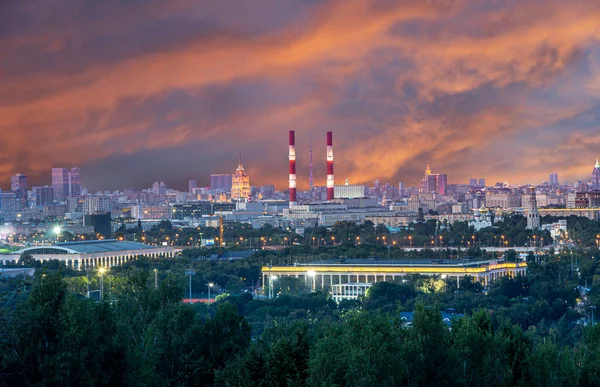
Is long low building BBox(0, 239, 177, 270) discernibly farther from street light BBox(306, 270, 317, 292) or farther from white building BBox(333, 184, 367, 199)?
white building BBox(333, 184, 367, 199)

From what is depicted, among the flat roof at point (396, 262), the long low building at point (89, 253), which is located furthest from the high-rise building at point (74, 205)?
the flat roof at point (396, 262)

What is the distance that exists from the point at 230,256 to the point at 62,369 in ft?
144

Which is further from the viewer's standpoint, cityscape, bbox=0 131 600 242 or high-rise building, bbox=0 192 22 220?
high-rise building, bbox=0 192 22 220

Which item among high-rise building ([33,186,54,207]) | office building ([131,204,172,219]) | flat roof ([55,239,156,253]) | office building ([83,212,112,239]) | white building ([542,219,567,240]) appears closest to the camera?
flat roof ([55,239,156,253])

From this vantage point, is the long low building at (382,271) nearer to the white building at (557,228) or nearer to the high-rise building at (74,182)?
the white building at (557,228)

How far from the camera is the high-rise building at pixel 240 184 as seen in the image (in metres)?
149

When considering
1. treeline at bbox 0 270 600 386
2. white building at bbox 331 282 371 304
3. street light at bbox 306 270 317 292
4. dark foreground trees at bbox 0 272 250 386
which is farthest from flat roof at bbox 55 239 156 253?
treeline at bbox 0 270 600 386

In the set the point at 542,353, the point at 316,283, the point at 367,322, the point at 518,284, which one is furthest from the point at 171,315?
the point at 316,283

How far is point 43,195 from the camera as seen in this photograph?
507 ft

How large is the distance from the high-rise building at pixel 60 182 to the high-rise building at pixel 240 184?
2467 centimetres

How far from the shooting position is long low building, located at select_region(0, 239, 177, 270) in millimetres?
57969

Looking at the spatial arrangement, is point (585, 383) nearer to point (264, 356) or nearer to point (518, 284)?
point (264, 356)

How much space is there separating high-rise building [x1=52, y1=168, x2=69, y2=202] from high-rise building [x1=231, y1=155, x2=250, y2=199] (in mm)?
24667

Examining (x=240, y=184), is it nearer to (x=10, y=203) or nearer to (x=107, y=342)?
(x=10, y=203)
